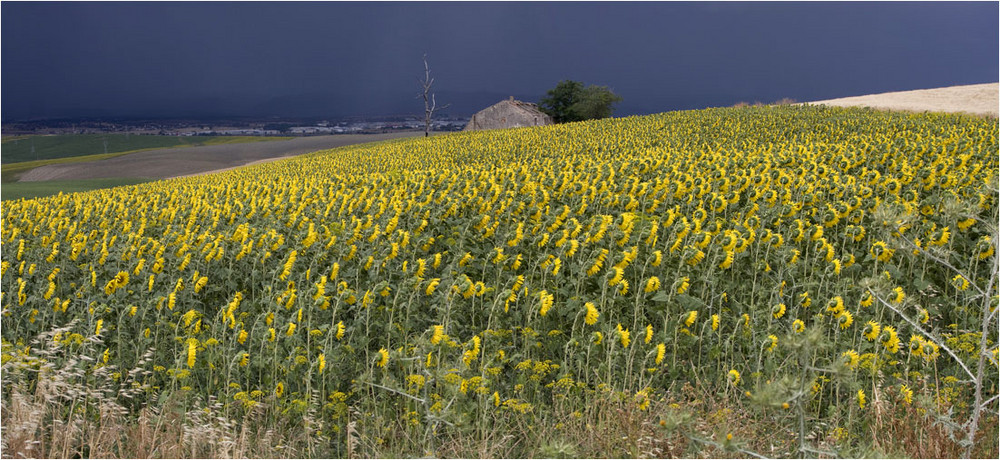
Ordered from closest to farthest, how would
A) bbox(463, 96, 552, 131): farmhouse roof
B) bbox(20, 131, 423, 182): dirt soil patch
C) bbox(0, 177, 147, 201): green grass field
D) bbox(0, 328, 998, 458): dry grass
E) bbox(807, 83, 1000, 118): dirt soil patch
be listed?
1. bbox(0, 328, 998, 458): dry grass
2. bbox(0, 177, 147, 201): green grass field
3. bbox(807, 83, 1000, 118): dirt soil patch
4. bbox(20, 131, 423, 182): dirt soil patch
5. bbox(463, 96, 552, 131): farmhouse roof

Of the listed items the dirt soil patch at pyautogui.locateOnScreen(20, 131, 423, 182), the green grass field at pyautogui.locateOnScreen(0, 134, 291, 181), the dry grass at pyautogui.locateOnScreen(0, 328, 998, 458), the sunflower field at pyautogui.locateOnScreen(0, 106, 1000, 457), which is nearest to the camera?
the dry grass at pyautogui.locateOnScreen(0, 328, 998, 458)

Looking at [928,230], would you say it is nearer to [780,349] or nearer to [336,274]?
[780,349]

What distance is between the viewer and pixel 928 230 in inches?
264

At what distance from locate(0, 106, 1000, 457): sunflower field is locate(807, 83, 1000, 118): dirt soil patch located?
83.0 ft

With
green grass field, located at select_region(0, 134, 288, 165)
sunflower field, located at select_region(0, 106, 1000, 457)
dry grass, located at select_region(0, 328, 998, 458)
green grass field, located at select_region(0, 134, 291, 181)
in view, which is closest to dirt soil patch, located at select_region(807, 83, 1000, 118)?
sunflower field, located at select_region(0, 106, 1000, 457)

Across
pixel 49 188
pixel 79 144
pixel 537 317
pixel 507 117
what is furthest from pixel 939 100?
pixel 79 144

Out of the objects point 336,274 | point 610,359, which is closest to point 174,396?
point 336,274

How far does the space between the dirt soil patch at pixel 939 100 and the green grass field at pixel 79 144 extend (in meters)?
61.5

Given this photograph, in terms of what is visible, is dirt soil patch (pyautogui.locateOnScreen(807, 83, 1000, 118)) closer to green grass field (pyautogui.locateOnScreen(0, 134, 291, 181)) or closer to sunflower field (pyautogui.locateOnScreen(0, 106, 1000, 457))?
sunflower field (pyautogui.locateOnScreen(0, 106, 1000, 457))

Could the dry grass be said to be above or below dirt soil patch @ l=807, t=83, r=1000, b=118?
below

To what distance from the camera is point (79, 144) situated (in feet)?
271

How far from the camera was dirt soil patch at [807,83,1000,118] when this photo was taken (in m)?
30.9

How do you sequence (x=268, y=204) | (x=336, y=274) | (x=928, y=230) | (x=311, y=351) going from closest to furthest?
(x=311, y=351) < (x=336, y=274) < (x=928, y=230) < (x=268, y=204)

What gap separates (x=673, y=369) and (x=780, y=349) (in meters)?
0.71
